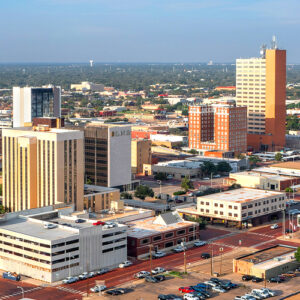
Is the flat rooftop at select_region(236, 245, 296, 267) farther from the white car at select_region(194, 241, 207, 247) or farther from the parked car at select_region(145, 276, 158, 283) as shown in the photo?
the parked car at select_region(145, 276, 158, 283)

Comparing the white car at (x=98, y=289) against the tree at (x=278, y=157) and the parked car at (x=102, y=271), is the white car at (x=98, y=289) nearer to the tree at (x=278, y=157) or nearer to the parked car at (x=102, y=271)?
the parked car at (x=102, y=271)

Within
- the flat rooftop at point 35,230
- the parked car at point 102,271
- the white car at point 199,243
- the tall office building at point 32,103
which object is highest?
the tall office building at point 32,103

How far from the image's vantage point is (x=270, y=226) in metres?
60.6

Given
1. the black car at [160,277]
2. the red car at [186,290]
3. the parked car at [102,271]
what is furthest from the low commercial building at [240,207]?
the red car at [186,290]

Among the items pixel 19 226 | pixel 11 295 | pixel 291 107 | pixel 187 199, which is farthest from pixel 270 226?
pixel 291 107

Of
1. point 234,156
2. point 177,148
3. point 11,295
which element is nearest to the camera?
point 11,295

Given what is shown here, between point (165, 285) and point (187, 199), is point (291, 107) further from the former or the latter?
point (165, 285)

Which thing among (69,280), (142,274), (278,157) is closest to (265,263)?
(142,274)

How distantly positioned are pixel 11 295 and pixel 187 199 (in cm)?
3098

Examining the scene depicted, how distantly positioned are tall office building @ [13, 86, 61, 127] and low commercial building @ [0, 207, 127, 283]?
4469 cm

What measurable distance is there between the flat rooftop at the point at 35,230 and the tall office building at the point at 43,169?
6966 millimetres

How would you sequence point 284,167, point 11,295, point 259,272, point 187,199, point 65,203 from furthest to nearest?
point 284,167
point 187,199
point 65,203
point 259,272
point 11,295

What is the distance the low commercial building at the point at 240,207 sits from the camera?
5969 cm

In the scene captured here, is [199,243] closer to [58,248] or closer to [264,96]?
[58,248]
